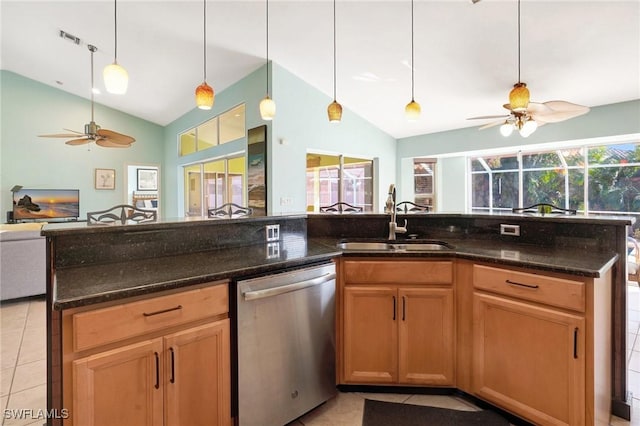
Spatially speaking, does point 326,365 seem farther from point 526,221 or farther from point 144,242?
point 526,221

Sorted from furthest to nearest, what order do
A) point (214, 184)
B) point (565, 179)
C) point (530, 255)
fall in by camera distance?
point (214, 184), point (565, 179), point (530, 255)

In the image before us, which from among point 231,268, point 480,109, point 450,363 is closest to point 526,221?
point 450,363

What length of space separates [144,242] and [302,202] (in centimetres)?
332

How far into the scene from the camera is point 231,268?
4.89ft

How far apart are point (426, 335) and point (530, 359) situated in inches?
19.9

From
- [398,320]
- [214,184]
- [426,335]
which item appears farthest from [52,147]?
[426,335]

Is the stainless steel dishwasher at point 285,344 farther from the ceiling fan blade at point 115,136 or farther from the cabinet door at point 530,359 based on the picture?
the ceiling fan blade at point 115,136

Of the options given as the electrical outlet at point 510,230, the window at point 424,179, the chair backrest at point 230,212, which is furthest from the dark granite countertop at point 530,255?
the window at point 424,179

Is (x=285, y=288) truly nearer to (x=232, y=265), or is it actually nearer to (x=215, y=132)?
(x=232, y=265)

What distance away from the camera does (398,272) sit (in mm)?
1896

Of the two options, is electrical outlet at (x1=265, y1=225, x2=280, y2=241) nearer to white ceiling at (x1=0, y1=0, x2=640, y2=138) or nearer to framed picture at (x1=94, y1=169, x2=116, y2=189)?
white ceiling at (x1=0, y1=0, x2=640, y2=138)

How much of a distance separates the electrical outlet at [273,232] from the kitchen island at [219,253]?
0.03 meters

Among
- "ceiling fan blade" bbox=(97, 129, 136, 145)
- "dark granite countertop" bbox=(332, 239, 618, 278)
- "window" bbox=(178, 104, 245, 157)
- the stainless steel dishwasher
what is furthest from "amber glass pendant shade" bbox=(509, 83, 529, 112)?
"ceiling fan blade" bbox=(97, 129, 136, 145)

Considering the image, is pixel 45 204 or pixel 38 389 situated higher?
pixel 45 204
